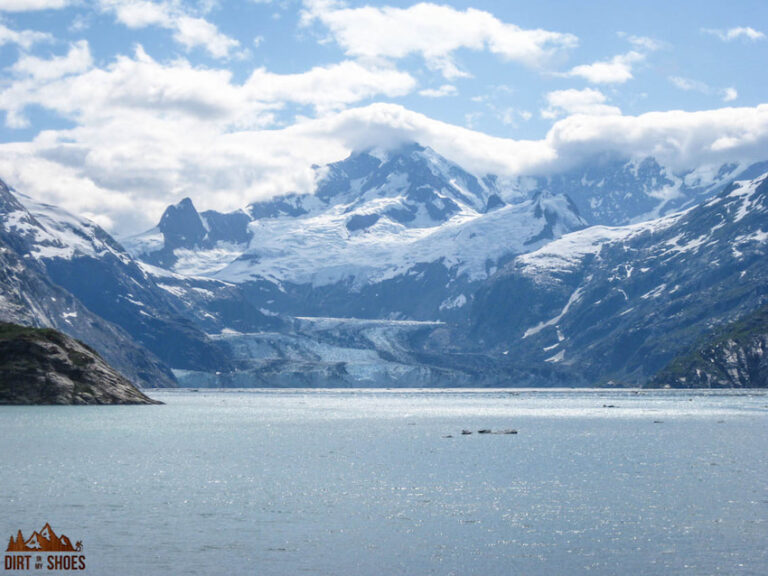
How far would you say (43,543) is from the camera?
62.9 meters

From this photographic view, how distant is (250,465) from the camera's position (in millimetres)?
109875

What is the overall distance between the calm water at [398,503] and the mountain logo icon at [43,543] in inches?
41.8

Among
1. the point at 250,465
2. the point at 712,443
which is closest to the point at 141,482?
the point at 250,465

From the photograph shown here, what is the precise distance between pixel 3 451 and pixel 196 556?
7067cm

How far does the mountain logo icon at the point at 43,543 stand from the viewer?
202 ft

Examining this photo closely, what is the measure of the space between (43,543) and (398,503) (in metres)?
28.1

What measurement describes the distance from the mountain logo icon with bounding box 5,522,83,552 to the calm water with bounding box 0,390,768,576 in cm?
106

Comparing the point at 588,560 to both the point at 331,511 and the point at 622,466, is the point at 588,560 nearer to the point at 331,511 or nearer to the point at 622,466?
the point at 331,511
